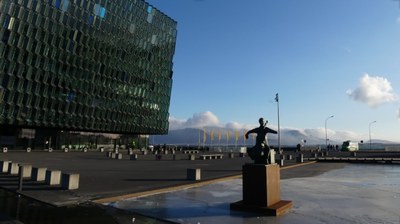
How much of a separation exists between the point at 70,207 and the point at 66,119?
59957 millimetres

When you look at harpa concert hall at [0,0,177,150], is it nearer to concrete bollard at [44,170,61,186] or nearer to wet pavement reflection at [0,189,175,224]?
concrete bollard at [44,170,61,186]

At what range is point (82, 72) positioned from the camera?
69188 millimetres

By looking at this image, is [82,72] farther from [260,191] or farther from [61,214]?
[260,191]

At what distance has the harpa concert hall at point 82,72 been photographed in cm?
5819

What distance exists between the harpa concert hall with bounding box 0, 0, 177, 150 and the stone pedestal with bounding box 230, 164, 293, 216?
2241 inches

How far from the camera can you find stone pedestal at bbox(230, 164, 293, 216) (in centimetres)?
996

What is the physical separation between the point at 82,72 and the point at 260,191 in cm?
6570

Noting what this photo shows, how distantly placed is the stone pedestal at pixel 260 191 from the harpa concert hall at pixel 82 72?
56.9m

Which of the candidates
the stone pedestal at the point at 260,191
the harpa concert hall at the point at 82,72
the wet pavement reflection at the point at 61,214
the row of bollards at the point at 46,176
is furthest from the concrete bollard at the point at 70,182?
the harpa concert hall at the point at 82,72

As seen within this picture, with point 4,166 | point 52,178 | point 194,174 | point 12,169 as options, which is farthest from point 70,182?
point 4,166

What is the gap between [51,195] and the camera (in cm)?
1262

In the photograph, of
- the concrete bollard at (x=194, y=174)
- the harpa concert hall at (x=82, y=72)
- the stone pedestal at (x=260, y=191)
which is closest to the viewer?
the stone pedestal at (x=260, y=191)

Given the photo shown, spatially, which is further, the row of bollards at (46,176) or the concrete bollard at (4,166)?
the concrete bollard at (4,166)

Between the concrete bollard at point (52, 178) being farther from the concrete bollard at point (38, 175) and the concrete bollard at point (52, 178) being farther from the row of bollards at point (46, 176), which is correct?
the concrete bollard at point (38, 175)
